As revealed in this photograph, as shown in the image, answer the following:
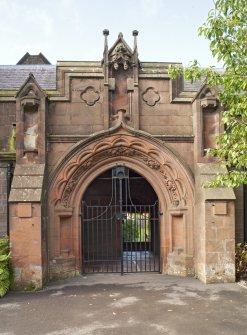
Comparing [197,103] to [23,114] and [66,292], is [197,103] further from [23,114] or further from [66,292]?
[66,292]

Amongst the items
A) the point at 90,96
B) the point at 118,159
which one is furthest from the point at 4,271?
the point at 90,96

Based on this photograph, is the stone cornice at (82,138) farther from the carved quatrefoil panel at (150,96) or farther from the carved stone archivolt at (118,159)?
the carved quatrefoil panel at (150,96)

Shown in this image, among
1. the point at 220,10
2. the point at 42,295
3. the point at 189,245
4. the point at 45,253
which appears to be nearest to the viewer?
the point at 220,10

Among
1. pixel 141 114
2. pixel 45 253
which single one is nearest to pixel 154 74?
pixel 141 114

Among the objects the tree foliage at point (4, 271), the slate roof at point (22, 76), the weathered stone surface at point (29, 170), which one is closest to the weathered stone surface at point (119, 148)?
the weathered stone surface at point (29, 170)

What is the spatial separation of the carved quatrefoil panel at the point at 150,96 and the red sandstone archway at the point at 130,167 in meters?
1.01

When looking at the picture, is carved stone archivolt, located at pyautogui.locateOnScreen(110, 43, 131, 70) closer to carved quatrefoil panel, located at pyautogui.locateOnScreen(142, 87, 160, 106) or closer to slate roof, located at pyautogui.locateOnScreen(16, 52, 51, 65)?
carved quatrefoil panel, located at pyautogui.locateOnScreen(142, 87, 160, 106)

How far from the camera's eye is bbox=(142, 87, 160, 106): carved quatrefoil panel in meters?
10.1

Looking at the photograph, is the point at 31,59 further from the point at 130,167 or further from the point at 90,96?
the point at 130,167

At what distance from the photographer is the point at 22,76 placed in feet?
39.7

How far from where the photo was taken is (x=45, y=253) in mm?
9141

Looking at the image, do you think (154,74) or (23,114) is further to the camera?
(154,74)

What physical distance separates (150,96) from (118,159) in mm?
2005

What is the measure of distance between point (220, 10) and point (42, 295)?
6.96m
